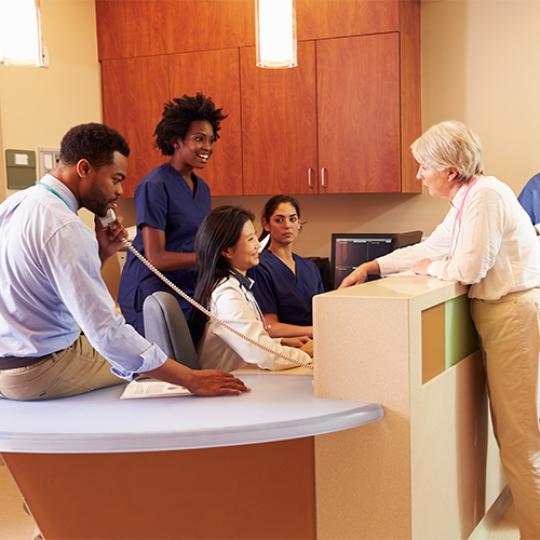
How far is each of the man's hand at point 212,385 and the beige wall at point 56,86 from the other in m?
2.66

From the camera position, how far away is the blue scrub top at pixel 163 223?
3.22m

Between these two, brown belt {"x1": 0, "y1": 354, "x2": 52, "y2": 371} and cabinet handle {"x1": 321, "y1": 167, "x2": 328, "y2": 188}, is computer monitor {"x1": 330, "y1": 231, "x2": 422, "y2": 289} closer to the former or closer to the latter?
cabinet handle {"x1": 321, "y1": 167, "x2": 328, "y2": 188}

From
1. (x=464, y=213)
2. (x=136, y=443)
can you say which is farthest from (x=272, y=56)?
(x=136, y=443)

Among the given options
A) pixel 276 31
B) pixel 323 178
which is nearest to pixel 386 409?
pixel 276 31

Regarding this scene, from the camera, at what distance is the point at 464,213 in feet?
7.79

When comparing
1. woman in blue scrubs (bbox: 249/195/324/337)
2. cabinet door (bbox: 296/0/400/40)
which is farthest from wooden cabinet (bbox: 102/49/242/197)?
woman in blue scrubs (bbox: 249/195/324/337)

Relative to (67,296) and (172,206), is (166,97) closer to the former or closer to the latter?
(172,206)

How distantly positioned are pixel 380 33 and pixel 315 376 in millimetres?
2810

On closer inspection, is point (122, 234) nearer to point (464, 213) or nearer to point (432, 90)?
point (464, 213)

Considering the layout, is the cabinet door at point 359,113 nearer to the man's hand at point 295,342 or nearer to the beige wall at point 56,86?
the beige wall at point 56,86

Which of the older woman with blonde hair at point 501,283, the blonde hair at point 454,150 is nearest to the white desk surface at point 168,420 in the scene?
the older woman with blonde hair at point 501,283

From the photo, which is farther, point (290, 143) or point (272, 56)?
point (290, 143)

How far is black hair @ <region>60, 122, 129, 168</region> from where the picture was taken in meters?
1.94

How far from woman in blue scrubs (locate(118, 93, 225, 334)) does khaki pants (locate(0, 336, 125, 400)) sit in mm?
1141
